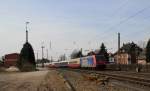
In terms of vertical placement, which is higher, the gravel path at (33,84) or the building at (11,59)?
the building at (11,59)

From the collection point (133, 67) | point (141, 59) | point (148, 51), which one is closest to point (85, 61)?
point (133, 67)

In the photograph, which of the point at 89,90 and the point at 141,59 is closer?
the point at 89,90

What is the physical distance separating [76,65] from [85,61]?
52.0ft

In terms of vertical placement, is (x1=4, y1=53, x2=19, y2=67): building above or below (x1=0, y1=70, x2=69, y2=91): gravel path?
above

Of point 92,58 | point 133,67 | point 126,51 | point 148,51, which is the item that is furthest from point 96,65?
point 126,51

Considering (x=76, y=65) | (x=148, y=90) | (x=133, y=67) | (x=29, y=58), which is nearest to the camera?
(x=148, y=90)

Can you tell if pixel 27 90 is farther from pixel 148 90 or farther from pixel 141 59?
pixel 141 59

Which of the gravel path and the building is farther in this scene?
the building

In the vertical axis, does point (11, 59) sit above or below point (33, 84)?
above

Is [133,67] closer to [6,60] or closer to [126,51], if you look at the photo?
[6,60]

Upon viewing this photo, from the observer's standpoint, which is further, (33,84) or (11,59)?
(11,59)

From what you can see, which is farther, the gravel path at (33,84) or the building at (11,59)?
the building at (11,59)

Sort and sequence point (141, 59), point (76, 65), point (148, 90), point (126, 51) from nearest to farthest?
point (148, 90) < point (76, 65) < point (141, 59) < point (126, 51)

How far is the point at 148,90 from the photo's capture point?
64.4 feet
